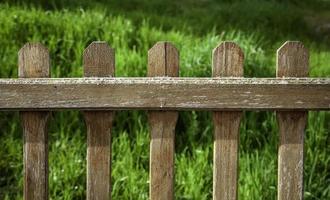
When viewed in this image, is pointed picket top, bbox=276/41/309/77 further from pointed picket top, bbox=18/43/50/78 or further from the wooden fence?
pointed picket top, bbox=18/43/50/78

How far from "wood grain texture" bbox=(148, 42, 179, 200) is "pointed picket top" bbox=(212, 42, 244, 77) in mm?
143

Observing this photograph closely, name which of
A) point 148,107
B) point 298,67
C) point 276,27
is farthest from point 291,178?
point 276,27

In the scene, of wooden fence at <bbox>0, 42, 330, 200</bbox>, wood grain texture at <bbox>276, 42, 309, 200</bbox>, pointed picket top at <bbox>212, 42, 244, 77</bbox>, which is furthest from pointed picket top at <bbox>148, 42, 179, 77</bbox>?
wood grain texture at <bbox>276, 42, 309, 200</bbox>

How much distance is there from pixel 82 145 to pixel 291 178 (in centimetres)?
177

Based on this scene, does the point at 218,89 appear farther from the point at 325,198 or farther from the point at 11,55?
the point at 11,55

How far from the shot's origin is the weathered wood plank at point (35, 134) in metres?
2.31

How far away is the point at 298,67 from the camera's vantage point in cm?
229

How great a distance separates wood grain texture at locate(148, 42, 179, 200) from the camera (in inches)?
89.2

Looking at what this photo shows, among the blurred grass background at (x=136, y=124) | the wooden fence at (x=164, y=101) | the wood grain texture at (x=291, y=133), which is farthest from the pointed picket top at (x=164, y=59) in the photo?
the blurred grass background at (x=136, y=124)

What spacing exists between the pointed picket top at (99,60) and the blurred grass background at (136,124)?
124 centimetres

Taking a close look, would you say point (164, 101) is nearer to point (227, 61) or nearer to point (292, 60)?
point (227, 61)

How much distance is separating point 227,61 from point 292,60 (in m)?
0.24

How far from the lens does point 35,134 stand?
234 centimetres

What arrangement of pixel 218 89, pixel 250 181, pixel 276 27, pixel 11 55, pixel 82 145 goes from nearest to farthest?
pixel 218 89 → pixel 250 181 → pixel 82 145 → pixel 11 55 → pixel 276 27
